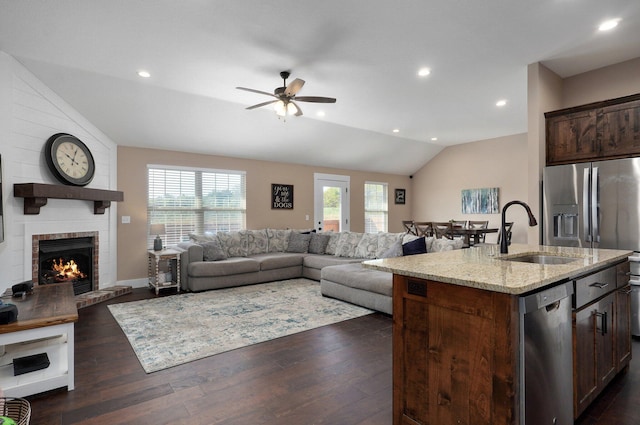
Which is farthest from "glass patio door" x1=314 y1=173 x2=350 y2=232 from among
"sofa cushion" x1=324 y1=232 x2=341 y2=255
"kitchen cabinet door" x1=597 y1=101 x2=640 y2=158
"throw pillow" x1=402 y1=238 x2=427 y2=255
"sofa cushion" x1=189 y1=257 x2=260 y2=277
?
"kitchen cabinet door" x1=597 y1=101 x2=640 y2=158

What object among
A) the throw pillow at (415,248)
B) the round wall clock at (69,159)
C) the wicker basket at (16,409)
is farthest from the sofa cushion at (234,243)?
the wicker basket at (16,409)

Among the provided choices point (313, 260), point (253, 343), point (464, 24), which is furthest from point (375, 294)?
point (464, 24)

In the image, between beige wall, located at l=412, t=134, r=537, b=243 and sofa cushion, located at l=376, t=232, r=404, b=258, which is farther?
beige wall, located at l=412, t=134, r=537, b=243

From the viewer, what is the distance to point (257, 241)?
668 centimetres

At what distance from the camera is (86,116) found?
4.89 meters

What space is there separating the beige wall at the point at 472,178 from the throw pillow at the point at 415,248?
14.0 feet

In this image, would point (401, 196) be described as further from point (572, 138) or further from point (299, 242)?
point (572, 138)

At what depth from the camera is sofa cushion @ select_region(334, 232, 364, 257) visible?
609 cm

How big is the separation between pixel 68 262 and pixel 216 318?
258cm

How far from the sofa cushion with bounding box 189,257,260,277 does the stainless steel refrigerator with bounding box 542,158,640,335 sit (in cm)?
421

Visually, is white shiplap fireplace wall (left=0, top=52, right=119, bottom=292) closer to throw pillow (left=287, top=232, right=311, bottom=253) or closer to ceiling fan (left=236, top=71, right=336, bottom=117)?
ceiling fan (left=236, top=71, right=336, bottom=117)

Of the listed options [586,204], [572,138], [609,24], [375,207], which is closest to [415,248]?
[586,204]

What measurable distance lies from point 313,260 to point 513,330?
4.81 m

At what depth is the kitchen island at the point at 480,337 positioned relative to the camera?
1.41 m
